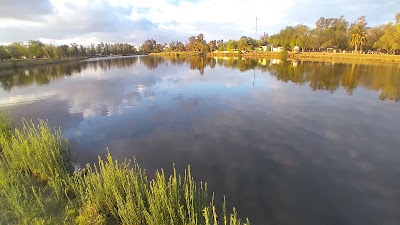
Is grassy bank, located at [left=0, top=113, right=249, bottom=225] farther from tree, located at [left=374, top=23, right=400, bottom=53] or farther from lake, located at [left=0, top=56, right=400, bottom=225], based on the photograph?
tree, located at [left=374, top=23, right=400, bottom=53]

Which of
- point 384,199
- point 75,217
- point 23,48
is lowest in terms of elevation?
point 384,199

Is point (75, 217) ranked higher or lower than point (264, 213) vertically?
higher

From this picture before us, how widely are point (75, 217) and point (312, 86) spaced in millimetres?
36081

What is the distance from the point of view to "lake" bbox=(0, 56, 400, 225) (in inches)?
385

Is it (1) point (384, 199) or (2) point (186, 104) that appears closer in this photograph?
(1) point (384, 199)

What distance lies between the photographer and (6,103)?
2852cm

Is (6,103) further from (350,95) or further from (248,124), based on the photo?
(350,95)

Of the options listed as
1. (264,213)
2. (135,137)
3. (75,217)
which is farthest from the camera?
(135,137)

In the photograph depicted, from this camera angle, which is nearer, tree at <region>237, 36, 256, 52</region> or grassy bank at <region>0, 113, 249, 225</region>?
grassy bank at <region>0, 113, 249, 225</region>

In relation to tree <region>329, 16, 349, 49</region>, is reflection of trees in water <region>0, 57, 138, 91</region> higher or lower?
lower

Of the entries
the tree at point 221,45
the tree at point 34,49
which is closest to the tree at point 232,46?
the tree at point 221,45

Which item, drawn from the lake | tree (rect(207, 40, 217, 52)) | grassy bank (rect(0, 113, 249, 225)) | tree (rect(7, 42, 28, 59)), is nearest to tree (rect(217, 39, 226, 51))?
tree (rect(207, 40, 217, 52))

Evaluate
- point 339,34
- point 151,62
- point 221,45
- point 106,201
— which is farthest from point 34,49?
point 339,34

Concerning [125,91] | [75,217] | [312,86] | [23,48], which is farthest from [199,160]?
[23,48]
